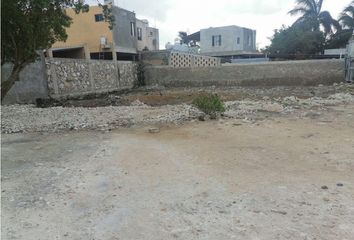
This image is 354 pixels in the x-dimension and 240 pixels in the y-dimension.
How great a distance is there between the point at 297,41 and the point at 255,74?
1032 centimetres

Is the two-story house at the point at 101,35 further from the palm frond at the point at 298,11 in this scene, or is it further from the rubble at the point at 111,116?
the palm frond at the point at 298,11

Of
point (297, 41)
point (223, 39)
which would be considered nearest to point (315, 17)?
point (297, 41)

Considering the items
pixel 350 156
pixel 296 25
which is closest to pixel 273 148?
pixel 350 156

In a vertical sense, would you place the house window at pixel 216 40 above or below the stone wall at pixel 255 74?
above

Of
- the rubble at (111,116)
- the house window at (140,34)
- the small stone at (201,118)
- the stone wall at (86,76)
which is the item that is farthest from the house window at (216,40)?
the small stone at (201,118)

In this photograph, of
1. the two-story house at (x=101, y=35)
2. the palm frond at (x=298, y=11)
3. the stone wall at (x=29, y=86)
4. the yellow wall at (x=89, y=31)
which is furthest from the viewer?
the palm frond at (x=298, y=11)

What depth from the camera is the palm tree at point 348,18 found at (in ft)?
103

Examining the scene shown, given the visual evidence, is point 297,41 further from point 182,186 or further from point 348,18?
point 182,186

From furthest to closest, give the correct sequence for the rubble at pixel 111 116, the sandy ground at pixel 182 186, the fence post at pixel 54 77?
the fence post at pixel 54 77 → the rubble at pixel 111 116 → the sandy ground at pixel 182 186

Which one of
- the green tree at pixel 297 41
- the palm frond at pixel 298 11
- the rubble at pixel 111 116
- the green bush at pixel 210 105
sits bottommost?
the rubble at pixel 111 116

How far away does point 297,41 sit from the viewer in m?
29.8

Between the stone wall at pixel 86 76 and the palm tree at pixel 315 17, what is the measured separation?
17.8 metres

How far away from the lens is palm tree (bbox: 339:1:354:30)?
31266mm

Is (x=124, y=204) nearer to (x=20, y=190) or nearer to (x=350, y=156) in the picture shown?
(x=20, y=190)
